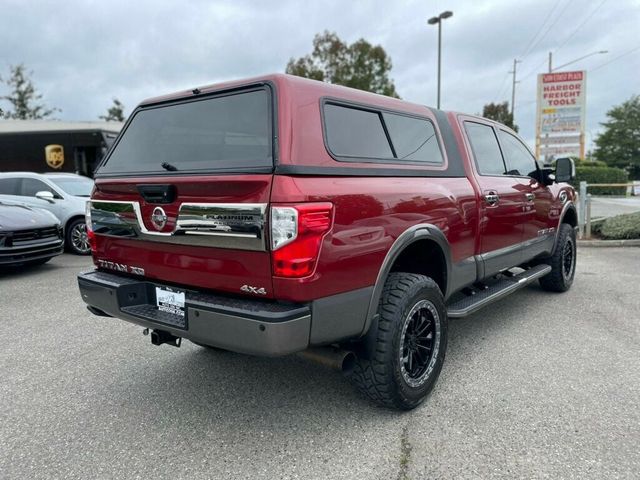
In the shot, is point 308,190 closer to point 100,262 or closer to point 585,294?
point 100,262

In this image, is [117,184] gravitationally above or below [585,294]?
above

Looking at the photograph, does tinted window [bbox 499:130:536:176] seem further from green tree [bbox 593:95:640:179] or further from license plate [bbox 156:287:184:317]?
green tree [bbox 593:95:640:179]

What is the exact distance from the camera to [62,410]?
2957 mm

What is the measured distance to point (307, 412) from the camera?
290cm

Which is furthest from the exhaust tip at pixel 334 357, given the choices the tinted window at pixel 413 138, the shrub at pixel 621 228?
the shrub at pixel 621 228

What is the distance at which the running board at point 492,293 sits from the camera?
11.1ft

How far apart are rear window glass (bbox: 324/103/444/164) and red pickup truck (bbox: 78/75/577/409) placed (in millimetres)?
11

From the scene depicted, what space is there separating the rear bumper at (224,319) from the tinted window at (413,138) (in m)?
1.38

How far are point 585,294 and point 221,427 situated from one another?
15.0ft

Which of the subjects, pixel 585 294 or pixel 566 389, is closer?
pixel 566 389

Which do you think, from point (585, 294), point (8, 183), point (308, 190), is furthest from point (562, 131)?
point (308, 190)

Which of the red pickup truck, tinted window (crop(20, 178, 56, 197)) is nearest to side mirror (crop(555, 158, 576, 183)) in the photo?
the red pickup truck

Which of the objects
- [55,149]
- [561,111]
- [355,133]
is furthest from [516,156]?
[561,111]

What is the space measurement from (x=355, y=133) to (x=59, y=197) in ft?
26.4
